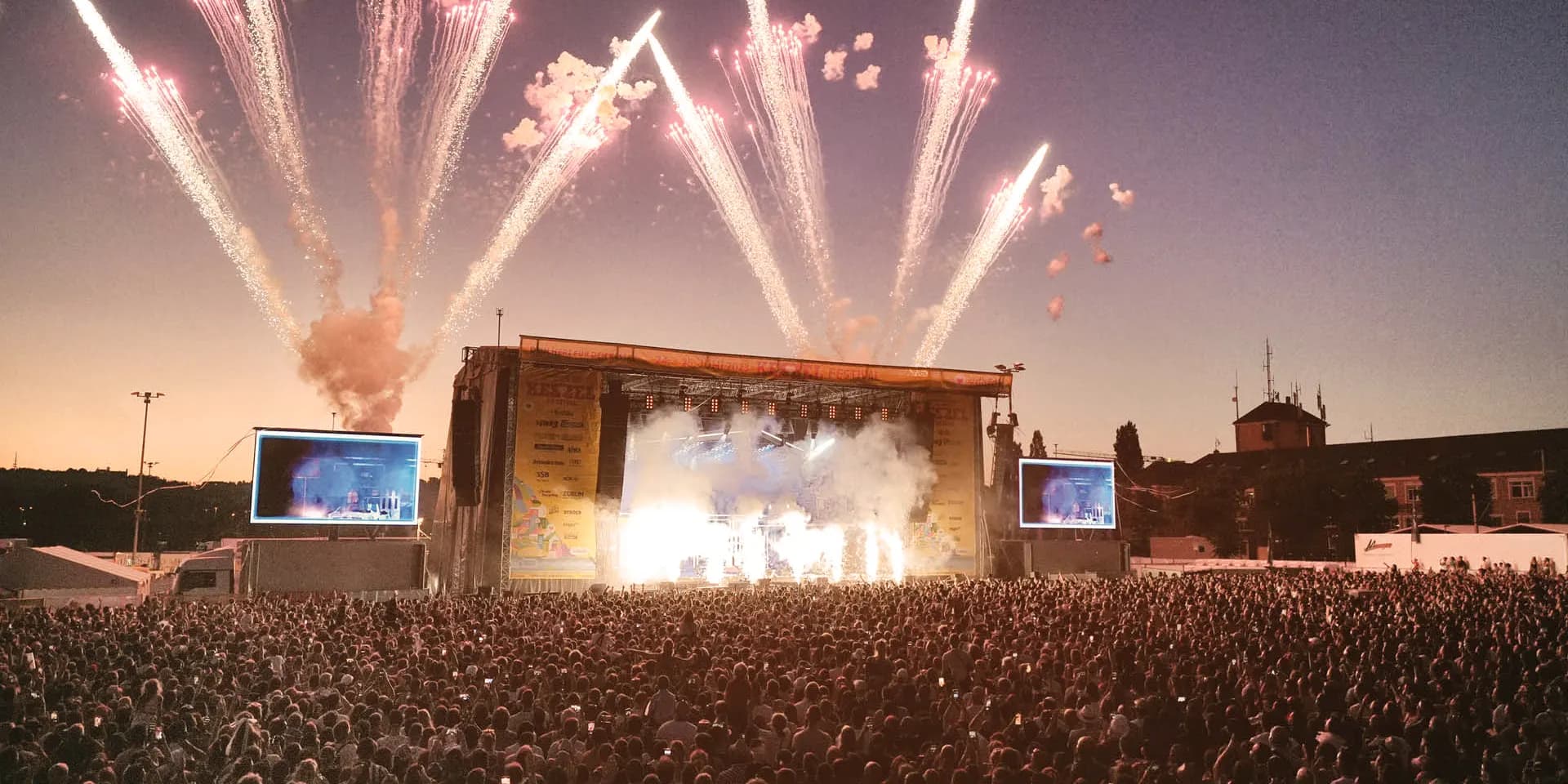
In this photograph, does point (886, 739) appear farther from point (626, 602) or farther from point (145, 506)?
point (145, 506)

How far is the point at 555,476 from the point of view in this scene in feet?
97.6

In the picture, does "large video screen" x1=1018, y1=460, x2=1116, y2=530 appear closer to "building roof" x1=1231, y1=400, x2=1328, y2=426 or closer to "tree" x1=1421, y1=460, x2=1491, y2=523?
"tree" x1=1421, y1=460, x2=1491, y2=523

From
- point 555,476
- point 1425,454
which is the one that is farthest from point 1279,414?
point 555,476

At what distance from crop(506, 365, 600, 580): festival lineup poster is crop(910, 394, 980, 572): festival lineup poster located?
11740 millimetres

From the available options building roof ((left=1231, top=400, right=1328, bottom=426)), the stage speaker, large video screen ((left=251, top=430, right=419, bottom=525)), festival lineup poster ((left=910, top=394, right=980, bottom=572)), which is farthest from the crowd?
building roof ((left=1231, top=400, right=1328, bottom=426))

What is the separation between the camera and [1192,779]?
26.8 ft

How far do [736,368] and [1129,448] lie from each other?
56.7 meters

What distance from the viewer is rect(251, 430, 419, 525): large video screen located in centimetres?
2736

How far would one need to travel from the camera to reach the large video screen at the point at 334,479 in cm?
2736

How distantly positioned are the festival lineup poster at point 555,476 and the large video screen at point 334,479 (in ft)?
10.2

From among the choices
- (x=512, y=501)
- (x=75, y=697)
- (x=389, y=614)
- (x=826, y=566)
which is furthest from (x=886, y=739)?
(x=826, y=566)

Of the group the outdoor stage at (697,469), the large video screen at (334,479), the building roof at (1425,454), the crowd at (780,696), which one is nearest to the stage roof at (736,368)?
the outdoor stage at (697,469)

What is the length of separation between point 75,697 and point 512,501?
20122 mm

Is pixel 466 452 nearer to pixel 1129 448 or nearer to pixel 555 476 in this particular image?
pixel 555 476
